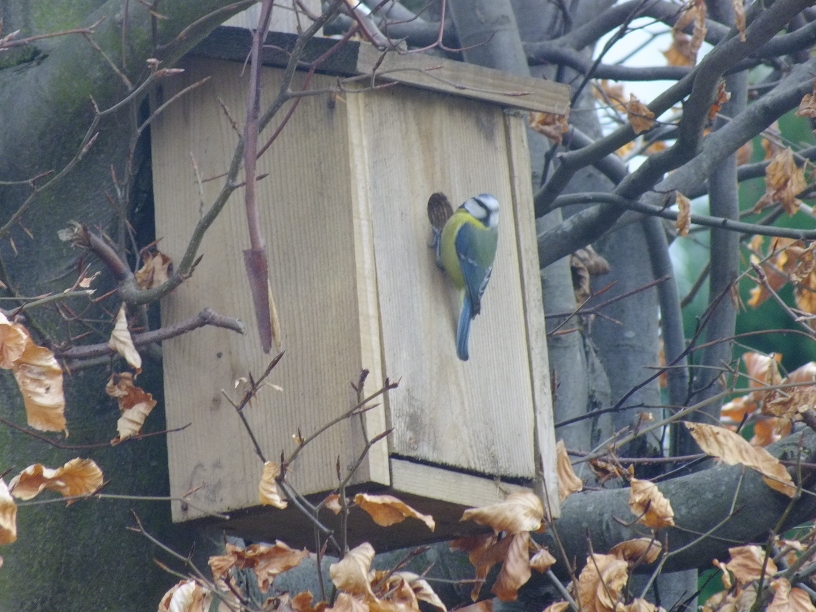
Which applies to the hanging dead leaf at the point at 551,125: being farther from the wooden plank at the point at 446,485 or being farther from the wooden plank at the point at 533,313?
the wooden plank at the point at 446,485

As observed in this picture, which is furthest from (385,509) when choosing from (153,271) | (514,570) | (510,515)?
(153,271)

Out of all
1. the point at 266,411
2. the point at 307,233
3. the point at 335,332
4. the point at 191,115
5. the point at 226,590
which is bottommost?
the point at 226,590

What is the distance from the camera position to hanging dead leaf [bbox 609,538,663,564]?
2723 millimetres

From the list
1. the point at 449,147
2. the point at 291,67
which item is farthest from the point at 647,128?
the point at 291,67

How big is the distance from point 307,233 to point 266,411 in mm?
398

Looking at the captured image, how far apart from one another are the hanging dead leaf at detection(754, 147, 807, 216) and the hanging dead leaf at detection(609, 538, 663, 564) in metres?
1.31

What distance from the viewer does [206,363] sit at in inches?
103

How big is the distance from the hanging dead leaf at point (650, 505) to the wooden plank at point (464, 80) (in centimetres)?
99

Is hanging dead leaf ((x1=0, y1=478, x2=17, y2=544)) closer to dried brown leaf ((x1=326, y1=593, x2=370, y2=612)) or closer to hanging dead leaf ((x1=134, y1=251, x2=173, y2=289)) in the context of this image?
dried brown leaf ((x1=326, y1=593, x2=370, y2=612))

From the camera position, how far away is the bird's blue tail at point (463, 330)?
8.59ft

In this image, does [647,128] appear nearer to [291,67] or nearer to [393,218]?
[393,218]

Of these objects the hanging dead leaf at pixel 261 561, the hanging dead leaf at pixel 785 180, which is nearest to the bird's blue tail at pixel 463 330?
the hanging dead leaf at pixel 261 561

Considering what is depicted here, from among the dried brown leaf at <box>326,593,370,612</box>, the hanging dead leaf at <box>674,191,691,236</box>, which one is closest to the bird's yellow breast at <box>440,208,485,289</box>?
the dried brown leaf at <box>326,593,370,612</box>

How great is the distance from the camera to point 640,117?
3.08 meters
